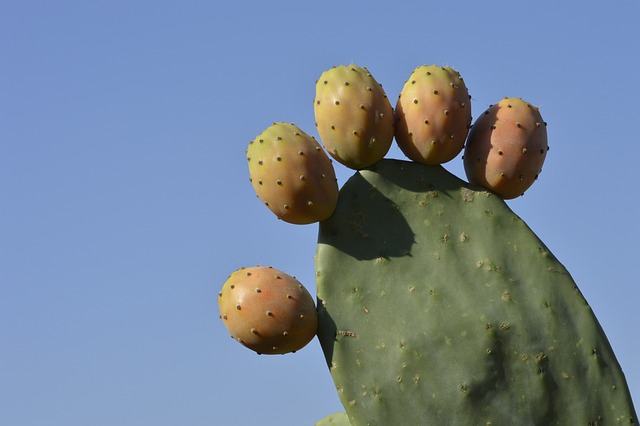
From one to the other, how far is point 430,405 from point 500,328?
1.20 ft

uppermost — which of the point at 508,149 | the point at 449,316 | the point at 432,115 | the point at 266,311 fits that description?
the point at 432,115

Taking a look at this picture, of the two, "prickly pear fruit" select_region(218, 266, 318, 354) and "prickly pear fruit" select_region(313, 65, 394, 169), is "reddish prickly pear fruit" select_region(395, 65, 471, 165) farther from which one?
"prickly pear fruit" select_region(218, 266, 318, 354)

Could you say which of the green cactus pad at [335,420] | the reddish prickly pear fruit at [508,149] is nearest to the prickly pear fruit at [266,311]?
the green cactus pad at [335,420]

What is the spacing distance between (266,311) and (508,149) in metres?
1.08

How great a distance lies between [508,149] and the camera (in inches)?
169

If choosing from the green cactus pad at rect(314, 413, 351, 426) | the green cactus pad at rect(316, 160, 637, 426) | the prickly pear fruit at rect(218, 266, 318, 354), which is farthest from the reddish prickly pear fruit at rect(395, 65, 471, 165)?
the green cactus pad at rect(314, 413, 351, 426)

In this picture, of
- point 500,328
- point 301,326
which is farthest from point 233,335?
point 500,328

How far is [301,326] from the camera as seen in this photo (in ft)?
12.9

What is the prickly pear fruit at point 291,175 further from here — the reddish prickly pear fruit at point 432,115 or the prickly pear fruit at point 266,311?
the reddish prickly pear fruit at point 432,115

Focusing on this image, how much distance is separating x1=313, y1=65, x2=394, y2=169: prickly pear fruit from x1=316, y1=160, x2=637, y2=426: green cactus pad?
91 mm

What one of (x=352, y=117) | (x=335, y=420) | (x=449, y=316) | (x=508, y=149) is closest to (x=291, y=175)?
(x=352, y=117)

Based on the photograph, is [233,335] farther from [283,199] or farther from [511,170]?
[511,170]

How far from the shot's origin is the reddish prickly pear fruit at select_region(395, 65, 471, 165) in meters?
4.23

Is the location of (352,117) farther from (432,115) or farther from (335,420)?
(335,420)
